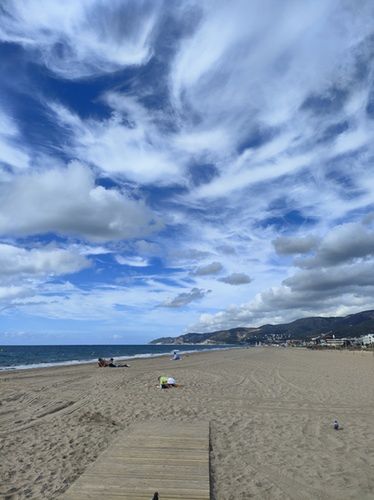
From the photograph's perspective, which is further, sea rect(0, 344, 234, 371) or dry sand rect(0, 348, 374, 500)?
sea rect(0, 344, 234, 371)

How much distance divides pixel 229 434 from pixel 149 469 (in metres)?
3.58

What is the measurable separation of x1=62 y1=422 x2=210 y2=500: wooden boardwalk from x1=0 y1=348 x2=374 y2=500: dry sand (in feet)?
1.36

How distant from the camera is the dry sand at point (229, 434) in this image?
21.3 ft

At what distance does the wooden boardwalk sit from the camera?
17.8ft

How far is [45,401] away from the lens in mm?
14281

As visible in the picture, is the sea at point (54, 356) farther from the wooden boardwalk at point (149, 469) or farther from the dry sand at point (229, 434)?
the wooden boardwalk at point (149, 469)

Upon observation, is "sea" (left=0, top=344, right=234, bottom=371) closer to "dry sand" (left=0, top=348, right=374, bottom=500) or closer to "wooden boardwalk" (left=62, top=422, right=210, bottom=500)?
"dry sand" (left=0, top=348, right=374, bottom=500)

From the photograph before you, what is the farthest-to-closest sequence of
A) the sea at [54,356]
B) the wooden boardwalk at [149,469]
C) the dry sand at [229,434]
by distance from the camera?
the sea at [54,356]
the dry sand at [229,434]
the wooden boardwalk at [149,469]

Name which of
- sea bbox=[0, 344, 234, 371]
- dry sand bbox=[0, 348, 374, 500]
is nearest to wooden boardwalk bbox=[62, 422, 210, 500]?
dry sand bbox=[0, 348, 374, 500]

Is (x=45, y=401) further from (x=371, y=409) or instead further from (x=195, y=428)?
(x=371, y=409)

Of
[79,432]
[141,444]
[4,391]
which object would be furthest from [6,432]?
[4,391]

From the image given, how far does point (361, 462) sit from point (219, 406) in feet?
19.3

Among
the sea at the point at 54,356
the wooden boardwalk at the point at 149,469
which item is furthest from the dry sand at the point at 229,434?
the sea at the point at 54,356

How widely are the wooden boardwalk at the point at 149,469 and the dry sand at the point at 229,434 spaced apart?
415 mm
